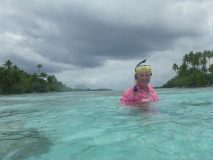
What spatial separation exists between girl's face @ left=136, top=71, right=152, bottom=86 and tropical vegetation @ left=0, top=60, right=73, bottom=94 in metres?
60.1

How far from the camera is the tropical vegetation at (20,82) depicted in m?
60.1

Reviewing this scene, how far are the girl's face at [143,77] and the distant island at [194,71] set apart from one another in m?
73.8

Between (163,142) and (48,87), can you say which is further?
(48,87)

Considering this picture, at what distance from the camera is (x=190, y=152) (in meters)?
2.17

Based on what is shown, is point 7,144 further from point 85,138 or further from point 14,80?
point 14,80

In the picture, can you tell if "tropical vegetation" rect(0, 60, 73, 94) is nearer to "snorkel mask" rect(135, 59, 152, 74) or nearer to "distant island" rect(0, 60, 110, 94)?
"distant island" rect(0, 60, 110, 94)

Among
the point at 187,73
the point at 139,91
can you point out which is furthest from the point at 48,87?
the point at 139,91

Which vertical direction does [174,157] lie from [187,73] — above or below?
below

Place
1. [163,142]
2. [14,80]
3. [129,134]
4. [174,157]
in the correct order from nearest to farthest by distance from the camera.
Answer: [174,157], [163,142], [129,134], [14,80]

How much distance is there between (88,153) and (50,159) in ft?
1.32

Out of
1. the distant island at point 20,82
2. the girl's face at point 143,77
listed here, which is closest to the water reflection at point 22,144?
the girl's face at point 143,77

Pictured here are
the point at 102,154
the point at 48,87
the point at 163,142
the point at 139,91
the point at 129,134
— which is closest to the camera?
the point at 102,154

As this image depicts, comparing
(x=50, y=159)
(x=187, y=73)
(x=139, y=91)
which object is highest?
(x=187, y=73)

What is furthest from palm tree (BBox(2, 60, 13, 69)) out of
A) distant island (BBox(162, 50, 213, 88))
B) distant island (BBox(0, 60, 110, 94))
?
distant island (BBox(162, 50, 213, 88))
